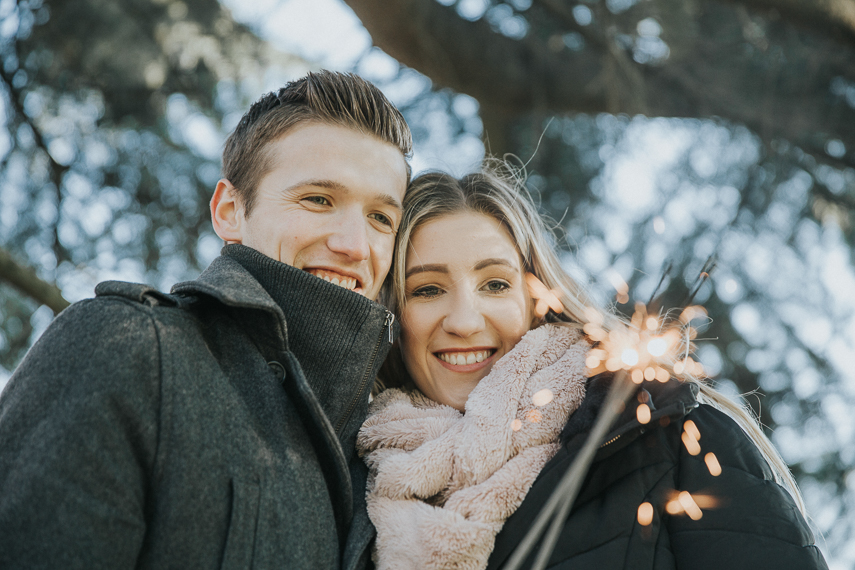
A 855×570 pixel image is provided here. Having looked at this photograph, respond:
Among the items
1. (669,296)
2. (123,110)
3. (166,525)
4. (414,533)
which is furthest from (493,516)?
(123,110)

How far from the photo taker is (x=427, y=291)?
2148 millimetres

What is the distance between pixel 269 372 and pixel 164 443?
1.00 feet

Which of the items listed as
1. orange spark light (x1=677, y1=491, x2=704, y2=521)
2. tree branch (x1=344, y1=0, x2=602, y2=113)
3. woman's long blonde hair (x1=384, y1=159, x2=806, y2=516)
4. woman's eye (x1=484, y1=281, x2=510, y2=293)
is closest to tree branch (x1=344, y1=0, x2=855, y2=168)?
tree branch (x1=344, y1=0, x2=602, y2=113)

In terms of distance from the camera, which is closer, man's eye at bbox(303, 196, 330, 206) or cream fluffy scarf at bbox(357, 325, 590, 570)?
cream fluffy scarf at bbox(357, 325, 590, 570)

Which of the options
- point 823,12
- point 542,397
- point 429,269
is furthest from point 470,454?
point 823,12

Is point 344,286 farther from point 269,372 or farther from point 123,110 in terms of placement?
point 123,110

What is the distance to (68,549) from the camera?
1097 mm

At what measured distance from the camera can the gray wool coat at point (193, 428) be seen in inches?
44.7

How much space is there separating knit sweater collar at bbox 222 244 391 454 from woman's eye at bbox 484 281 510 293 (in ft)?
1.61

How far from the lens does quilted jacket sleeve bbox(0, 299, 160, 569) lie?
1.10 m

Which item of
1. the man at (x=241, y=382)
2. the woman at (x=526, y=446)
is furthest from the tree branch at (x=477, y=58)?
the woman at (x=526, y=446)

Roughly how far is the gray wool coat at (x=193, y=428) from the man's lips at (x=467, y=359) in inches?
16.1

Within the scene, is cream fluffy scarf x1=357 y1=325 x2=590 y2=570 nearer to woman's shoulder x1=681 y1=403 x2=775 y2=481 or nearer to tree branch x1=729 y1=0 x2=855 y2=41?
woman's shoulder x1=681 y1=403 x2=775 y2=481

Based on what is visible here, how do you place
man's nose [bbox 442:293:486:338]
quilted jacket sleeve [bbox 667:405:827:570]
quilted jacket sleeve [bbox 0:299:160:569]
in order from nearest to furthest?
quilted jacket sleeve [bbox 0:299:160:569] → quilted jacket sleeve [bbox 667:405:827:570] → man's nose [bbox 442:293:486:338]
